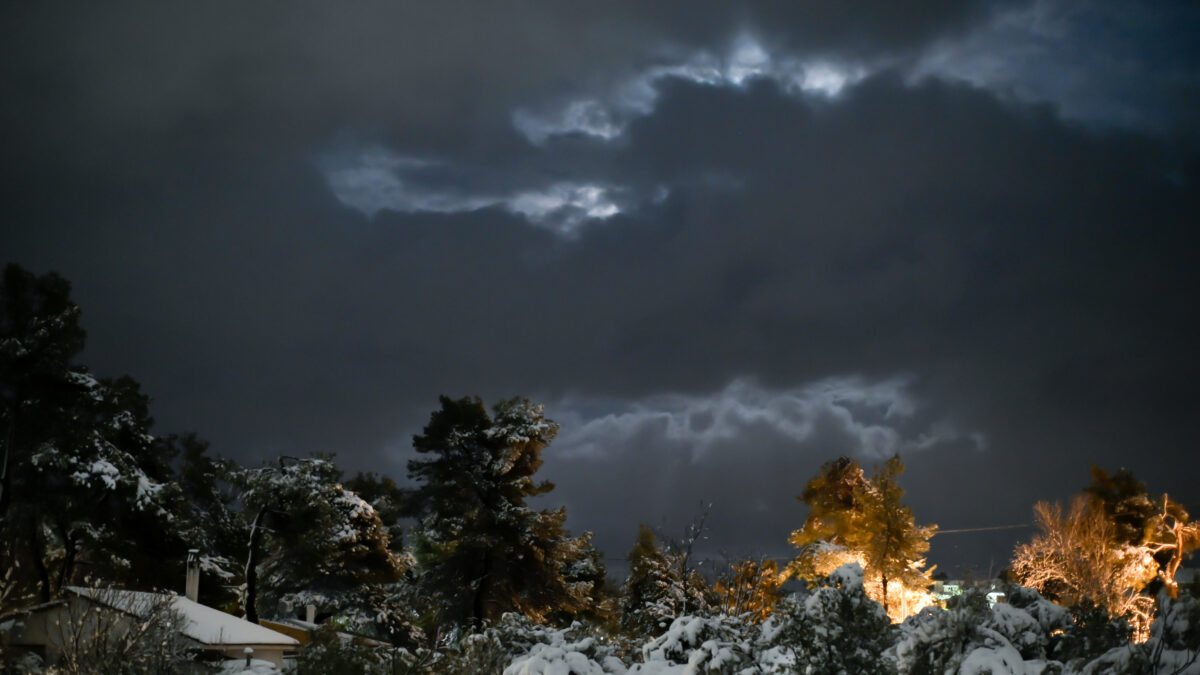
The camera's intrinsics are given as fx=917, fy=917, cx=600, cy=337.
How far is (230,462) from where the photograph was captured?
3534cm

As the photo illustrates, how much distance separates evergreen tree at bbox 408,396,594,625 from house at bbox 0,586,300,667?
8129 millimetres

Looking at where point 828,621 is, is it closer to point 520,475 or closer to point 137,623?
point 137,623

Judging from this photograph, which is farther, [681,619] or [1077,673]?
[681,619]

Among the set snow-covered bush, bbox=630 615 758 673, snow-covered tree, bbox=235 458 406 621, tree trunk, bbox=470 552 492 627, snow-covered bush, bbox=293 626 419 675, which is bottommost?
snow-covered bush, bbox=293 626 419 675

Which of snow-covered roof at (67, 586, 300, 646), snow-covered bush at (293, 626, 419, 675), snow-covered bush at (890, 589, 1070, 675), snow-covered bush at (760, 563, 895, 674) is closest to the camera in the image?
snow-covered bush at (890, 589, 1070, 675)

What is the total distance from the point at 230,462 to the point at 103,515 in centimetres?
736

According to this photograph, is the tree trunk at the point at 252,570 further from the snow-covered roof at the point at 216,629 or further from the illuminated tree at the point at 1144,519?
the illuminated tree at the point at 1144,519

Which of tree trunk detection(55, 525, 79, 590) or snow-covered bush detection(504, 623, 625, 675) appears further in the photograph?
tree trunk detection(55, 525, 79, 590)

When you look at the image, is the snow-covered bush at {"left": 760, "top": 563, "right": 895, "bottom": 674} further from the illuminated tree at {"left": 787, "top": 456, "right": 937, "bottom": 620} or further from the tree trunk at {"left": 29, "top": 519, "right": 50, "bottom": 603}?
the illuminated tree at {"left": 787, "top": 456, "right": 937, "bottom": 620}

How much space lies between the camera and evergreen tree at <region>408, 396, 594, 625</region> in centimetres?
3180

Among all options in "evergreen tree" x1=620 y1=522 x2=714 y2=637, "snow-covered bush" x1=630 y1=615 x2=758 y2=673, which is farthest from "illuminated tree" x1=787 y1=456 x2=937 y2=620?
"snow-covered bush" x1=630 y1=615 x2=758 y2=673

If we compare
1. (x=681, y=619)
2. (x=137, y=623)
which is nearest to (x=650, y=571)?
(x=137, y=623)

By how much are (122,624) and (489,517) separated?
1701 cm

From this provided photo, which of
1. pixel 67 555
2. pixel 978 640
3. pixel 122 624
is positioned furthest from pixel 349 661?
pixel 67 555
